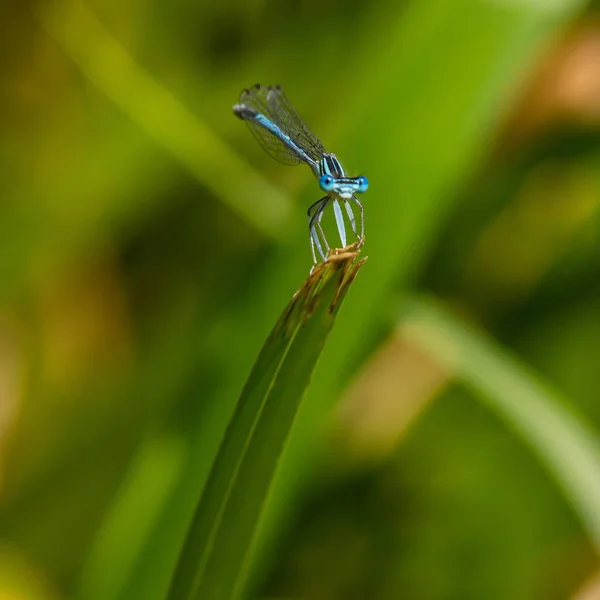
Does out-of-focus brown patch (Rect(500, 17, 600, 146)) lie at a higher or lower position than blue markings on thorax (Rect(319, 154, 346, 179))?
higher

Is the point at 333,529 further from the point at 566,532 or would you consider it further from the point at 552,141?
the point at 552,141

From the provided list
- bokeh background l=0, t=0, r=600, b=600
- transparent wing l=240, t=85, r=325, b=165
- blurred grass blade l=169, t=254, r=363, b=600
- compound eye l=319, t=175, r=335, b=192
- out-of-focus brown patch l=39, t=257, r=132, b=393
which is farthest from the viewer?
out-of-focus brown patch l=39, t=257, r=132, b=393

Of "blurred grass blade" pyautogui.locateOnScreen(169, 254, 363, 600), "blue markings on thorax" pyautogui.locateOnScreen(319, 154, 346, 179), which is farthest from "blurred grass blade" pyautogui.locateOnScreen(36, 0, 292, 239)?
"blurred grass blade" pyautogui.locateOnScreen(169, 254, 363, 600)

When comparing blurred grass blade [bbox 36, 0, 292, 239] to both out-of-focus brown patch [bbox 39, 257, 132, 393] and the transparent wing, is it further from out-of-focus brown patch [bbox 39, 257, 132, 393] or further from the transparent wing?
out-of-focus brown patch [bbox 39, 257, 132, 393]

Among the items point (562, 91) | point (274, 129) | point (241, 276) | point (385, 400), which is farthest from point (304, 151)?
point (562, 91)

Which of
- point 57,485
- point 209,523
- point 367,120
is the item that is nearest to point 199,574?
point 209,523

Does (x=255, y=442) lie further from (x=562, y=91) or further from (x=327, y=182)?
(x=562, y=91)
